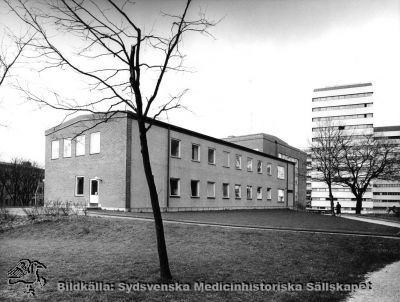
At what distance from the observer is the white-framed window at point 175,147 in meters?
28.2

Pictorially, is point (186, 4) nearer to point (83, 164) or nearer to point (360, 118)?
point (83, 164)

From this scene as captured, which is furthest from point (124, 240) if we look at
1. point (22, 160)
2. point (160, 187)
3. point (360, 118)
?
point (360, 118)

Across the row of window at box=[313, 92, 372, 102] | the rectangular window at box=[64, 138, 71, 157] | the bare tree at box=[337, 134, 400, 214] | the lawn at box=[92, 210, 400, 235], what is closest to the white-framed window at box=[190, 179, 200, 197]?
the lawn at box=[92, 210, 400, 235]

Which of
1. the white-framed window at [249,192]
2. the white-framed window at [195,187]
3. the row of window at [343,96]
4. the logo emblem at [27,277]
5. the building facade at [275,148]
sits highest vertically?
the row of window at [343,96]

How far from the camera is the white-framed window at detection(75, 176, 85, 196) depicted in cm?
2690

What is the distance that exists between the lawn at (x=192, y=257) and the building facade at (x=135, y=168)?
24.0 ft

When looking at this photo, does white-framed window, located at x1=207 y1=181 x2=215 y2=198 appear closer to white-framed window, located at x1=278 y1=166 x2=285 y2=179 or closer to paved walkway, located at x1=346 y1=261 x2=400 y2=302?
white-framed window, located at x1=278 y1=166 x2=285 y2=179

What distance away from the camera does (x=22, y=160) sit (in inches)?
2854

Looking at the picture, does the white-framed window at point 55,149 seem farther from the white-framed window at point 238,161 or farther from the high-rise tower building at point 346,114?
the high-rise tower building at point 346,114

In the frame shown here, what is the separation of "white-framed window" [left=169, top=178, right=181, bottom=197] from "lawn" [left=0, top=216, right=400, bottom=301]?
11.5 m

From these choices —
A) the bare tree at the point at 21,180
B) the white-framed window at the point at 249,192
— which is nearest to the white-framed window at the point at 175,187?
the white-framed window at the point at 249,192

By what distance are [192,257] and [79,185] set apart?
19.4 meters

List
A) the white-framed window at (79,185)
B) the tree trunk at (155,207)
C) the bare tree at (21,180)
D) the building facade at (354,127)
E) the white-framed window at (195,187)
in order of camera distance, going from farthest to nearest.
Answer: the building facade at (354,127), the bare tree at (21,180), the white-framed window at (195,187), the white-framed window at (79,185), the tree trunk at (155,207)

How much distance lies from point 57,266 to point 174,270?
9.74ft
